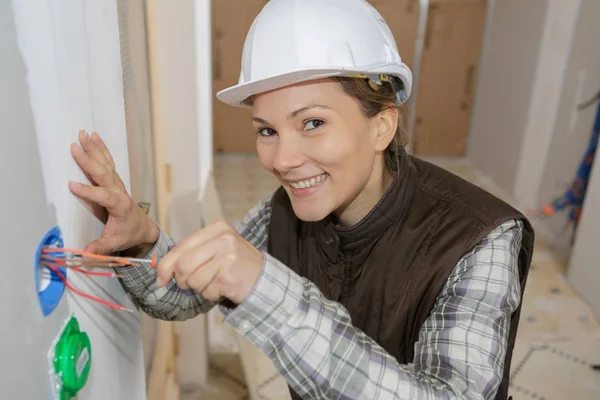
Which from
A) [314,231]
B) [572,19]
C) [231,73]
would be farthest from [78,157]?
[231,73]

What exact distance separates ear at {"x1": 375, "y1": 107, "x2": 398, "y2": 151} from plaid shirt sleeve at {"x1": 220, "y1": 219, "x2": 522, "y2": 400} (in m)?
0.28

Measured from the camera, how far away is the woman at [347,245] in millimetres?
654

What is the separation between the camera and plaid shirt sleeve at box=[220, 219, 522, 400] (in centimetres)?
65

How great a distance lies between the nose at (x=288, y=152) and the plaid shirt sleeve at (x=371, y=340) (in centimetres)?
21

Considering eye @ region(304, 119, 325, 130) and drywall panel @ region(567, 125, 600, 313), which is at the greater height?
eye @ region(304, 119, 325, 130)

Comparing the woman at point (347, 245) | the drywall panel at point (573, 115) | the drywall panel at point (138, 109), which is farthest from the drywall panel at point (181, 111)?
the drywall panel at point (573, 115)

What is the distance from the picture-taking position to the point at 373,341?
725mm

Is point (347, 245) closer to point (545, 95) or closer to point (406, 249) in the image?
point (406, 249)

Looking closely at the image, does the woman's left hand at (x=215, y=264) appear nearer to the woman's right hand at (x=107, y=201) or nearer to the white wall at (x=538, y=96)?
the woman's right hand at (x=107, y=201)

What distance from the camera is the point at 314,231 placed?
3.56ft

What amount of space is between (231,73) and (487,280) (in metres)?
3.70

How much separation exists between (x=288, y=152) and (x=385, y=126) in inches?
9.0

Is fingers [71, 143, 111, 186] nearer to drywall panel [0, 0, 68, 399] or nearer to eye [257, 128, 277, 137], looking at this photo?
drywall panel [0, 0, 68, 399]

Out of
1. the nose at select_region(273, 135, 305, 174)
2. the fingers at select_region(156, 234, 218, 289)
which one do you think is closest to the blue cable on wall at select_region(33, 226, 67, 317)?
the fingers at select_region(156, 234, 218, 289)
